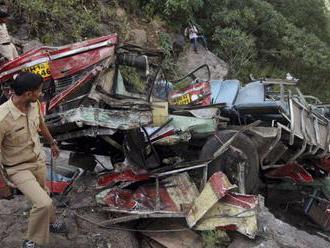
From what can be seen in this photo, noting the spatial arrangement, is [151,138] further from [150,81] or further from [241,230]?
[241,230]

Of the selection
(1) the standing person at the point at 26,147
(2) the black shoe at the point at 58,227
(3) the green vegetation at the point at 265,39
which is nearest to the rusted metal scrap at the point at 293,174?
(2) the black shoe at the point at 58,227

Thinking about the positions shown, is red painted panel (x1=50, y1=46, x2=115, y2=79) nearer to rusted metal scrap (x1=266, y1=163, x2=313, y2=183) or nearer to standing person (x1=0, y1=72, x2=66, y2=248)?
standing person (x1=0, y1=72, x2=66, y2=248)

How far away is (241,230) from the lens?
207 inches

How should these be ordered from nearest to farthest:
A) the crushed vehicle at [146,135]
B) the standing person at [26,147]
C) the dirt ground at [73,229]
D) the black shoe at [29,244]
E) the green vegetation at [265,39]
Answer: the standing person at [26,147] < the black shoe at [29,244] < the dirt ground at [73,229] < the crushed vehicle at [146,135] < the green vegetation at [265,39]

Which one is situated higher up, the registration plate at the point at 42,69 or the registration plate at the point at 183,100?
the registration plate at the point at 42,69

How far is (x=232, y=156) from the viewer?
636 cm

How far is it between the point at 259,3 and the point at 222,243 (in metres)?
11.6

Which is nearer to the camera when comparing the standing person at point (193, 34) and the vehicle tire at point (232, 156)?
the vehicle tire at point (232, 156)

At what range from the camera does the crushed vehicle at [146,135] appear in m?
5.41

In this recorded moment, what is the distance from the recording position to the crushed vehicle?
17.8 feet

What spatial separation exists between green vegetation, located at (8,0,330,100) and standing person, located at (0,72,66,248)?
6.42 meters

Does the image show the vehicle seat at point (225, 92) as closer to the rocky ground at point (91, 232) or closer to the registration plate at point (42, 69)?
the rocky ground at point (91, 232)

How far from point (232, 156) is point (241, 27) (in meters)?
9.31

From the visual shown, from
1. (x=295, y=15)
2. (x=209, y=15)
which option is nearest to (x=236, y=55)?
(x=209, y=15)
